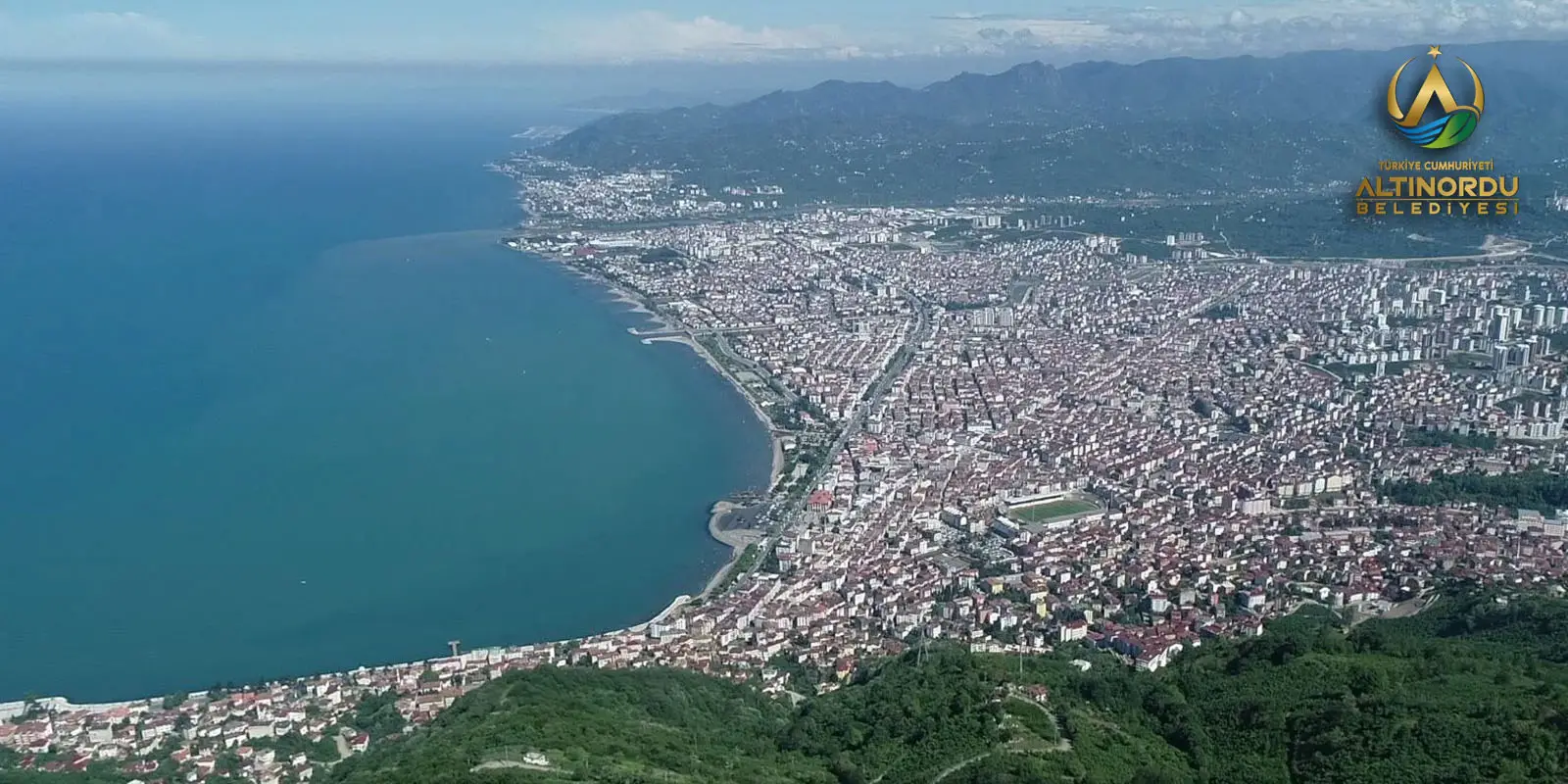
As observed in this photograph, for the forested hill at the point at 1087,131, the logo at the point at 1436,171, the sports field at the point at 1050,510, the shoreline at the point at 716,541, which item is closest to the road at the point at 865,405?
the shoreline at the point at 716,541

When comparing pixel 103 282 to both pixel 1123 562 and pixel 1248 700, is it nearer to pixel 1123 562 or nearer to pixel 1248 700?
pixel 1123 562

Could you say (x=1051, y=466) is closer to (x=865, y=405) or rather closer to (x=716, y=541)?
(x=865, y=405)

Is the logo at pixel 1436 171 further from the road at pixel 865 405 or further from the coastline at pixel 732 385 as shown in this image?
the coastline at pixel 732 385

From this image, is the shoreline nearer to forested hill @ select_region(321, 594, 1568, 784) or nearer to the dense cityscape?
the dense cityscape

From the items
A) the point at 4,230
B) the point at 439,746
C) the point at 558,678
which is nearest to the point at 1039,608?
the point at 558,678

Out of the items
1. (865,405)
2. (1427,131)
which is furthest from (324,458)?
(1427,131)

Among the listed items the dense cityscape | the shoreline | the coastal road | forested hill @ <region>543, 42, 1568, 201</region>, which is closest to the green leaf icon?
the dense cityscape
